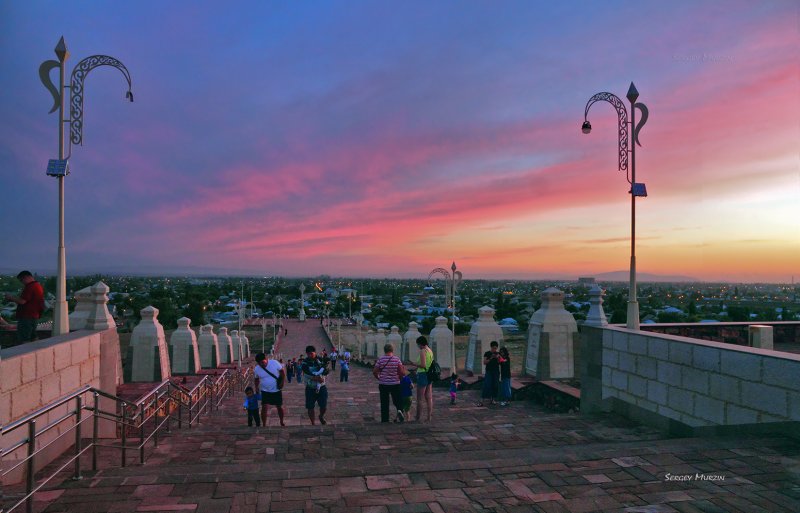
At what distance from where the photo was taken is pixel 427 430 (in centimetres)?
698

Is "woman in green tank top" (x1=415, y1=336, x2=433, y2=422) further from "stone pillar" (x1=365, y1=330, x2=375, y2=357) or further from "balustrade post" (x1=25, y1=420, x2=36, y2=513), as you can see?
"stone pillar" (x1=365, y1=330, x2=375, y2=357)

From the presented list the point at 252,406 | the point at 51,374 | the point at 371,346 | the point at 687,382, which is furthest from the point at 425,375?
the point at 371,346

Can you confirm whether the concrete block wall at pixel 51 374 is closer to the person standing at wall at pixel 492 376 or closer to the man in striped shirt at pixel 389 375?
the man in striped shirt at pixel 389 375

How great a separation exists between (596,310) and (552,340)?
2755 mm

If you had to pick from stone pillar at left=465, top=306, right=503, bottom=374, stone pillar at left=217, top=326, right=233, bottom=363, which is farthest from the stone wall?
stone pillar at left=217, top=326, right=233, bottom=363

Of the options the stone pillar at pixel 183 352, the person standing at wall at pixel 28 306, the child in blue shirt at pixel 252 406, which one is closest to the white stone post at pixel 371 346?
the stone pillar at pixel 183 352

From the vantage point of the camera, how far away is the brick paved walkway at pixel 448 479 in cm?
388

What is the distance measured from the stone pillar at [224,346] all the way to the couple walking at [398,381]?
18396 millimetres

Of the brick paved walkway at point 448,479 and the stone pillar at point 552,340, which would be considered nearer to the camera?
the brick paved walkway at point 448,479

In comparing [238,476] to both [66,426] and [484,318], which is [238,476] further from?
[484,318]

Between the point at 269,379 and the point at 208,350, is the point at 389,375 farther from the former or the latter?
the point at 208,350

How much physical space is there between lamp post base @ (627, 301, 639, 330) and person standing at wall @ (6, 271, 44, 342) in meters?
8.79

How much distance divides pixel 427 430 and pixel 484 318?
810 cm

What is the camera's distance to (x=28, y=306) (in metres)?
6.97
